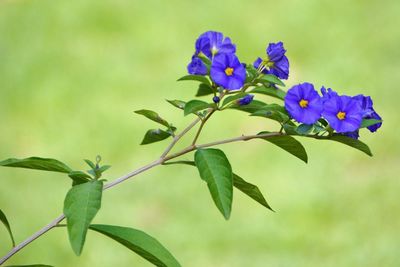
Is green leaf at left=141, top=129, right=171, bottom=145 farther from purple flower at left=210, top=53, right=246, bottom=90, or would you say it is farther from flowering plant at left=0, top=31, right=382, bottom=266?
purple flower at left=210, top=53, right=246, bottom=90

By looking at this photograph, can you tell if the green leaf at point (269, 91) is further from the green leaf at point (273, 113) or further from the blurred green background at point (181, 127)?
the blurred green background at point (181, 127)

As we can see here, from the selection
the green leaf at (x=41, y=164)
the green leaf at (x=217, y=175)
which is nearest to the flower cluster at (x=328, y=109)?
the green leaf at (x=217, y=175)

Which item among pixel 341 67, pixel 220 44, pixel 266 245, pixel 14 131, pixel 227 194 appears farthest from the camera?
pixel 341 67

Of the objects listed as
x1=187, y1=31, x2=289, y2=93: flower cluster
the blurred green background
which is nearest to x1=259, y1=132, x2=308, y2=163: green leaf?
x1=187, y1=31, x2=289, y2=93: flower cluster

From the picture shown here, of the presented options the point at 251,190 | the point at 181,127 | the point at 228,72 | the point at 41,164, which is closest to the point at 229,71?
the point at 228,72

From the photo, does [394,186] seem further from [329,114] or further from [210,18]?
[329,114]

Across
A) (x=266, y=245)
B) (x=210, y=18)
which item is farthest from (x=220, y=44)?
(x=210, y=18)

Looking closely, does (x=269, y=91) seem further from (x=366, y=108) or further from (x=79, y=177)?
(x=79, y=177)
